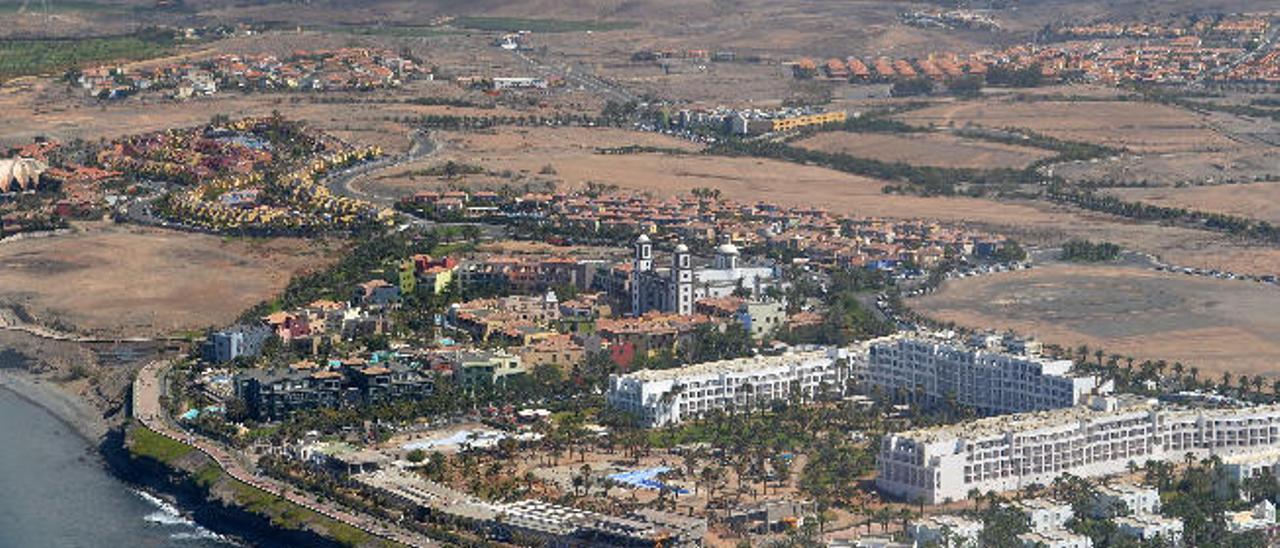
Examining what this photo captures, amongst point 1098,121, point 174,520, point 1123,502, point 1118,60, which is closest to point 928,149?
point 1098,121

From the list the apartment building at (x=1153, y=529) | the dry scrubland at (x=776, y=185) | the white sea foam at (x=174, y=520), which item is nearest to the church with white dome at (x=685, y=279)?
the dry scrubland at (x=776, y=185)

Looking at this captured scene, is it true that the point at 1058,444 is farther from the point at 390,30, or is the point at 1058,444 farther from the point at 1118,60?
the point at 390,30

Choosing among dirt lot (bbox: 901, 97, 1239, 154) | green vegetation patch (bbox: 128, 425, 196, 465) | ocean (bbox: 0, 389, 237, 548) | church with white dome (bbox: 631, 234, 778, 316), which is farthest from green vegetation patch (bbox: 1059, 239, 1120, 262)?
green vegetation patch (bbox: 128, 425, 196, 465)

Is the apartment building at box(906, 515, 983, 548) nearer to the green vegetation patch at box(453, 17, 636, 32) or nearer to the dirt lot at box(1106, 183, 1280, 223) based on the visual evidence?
the dirt lot at box(1106, 183, 1280, 223)

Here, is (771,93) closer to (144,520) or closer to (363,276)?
(363,276)

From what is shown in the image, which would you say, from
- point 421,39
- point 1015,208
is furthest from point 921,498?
point 421,39

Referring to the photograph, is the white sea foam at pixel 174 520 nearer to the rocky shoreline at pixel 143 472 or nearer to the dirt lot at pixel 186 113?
the rocky shoreline at pixel 143 472
